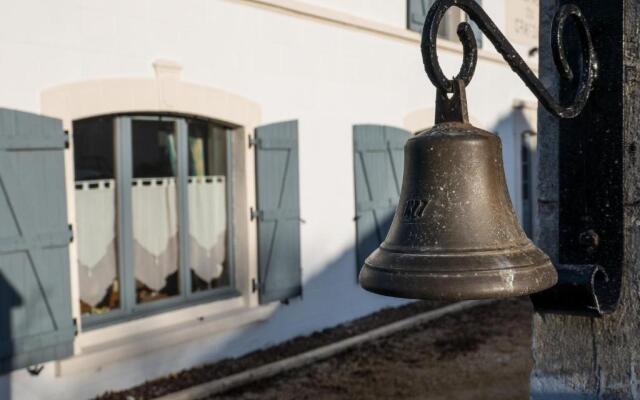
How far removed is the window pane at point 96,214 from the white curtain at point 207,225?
0.78 m

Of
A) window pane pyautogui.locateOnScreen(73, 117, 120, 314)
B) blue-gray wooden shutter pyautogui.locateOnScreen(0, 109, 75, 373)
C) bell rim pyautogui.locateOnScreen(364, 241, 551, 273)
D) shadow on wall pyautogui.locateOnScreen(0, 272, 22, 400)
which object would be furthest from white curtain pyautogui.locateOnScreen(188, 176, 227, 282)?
bell rim pyautogui.locateOnScreen(364, 241, 551, 273)

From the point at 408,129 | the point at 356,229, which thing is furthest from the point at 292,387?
the point at 408,129

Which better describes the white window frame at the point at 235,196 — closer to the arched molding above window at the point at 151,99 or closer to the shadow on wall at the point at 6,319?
the arched molding above window at the point at 151,99

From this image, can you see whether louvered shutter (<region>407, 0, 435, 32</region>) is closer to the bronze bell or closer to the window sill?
the window sill

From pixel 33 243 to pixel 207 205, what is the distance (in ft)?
5.75

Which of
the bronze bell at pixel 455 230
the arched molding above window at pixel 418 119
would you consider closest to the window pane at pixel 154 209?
the arched molding above window at pixel 418 119

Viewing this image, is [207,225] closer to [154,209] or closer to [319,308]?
[154,209]

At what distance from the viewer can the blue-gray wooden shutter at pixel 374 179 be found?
24.2ft

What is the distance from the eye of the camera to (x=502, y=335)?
713cm

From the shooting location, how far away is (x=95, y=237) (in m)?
5.30

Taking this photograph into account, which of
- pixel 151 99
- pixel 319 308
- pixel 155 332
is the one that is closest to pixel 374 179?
pixel 319 308

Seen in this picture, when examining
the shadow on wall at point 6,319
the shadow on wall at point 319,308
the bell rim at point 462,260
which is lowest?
the shadow on wall at point 319,308

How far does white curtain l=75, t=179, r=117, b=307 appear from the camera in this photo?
5230mm

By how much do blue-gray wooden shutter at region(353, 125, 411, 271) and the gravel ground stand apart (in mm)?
1118
